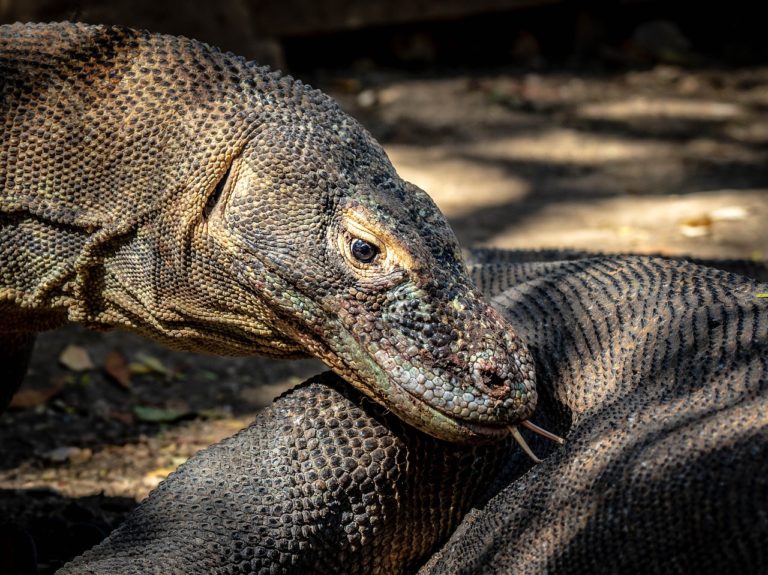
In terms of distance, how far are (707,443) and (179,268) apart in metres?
1.29

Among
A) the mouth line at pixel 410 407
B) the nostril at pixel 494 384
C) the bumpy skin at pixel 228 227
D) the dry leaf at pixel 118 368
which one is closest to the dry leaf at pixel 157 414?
the dry leaf at pixel 118 368

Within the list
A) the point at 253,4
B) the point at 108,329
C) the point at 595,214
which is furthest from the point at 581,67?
the point at 108,329

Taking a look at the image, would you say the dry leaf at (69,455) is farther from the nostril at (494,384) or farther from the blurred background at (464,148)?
the nostril at (494,384)

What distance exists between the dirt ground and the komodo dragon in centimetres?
66

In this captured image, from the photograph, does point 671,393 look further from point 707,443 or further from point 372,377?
point 372,377

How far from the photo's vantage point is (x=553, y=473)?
231 cm

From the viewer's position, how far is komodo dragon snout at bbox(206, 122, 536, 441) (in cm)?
221

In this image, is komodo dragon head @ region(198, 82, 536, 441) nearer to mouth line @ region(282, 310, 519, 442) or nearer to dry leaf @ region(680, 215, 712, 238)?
mouth line @ region(282, 310, 519, 442)

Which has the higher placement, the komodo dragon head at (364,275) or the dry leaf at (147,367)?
the komodo dragon head at (364,275)

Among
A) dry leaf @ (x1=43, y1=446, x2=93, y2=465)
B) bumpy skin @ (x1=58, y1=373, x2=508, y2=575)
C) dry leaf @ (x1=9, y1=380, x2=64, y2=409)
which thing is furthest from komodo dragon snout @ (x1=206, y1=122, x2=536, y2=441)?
dry leaf @ (x1=9, y1=380, x2=64, y2=409)

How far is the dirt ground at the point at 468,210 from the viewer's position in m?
3.66

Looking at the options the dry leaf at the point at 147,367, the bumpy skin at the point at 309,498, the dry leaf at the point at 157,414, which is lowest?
the dry leaf at the point at 147,367

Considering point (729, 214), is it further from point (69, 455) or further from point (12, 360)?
point (12, 360)

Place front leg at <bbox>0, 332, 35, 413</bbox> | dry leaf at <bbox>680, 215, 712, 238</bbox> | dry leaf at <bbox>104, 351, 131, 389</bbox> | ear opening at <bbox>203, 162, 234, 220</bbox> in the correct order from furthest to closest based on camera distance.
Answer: dry leaf at <bbox>680, 215, 712, 238</bbox>, dry leaf at <bbox>104, 351, 131, 389</bbox>, front leg at <bbox>0, 332, 35, 413</bbox>, ear opening at <bbox>203, 162, 234, 220</bbox>
